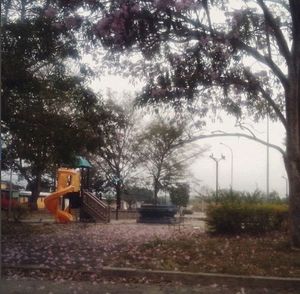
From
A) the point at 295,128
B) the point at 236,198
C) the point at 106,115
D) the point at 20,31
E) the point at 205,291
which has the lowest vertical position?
the point at 205,291

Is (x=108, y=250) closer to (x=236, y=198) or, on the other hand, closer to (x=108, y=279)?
(x=108, y=279)

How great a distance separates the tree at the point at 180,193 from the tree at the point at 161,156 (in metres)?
1.12

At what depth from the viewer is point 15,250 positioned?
38.4ft

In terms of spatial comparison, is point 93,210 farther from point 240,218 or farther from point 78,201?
point 240,218

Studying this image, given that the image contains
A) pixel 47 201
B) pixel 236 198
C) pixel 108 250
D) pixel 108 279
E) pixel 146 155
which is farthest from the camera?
pixel 146 155

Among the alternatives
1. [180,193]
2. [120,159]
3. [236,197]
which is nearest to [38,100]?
[236,197]

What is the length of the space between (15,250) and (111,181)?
3157 cm

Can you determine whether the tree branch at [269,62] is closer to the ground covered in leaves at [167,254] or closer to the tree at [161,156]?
the ground covered in leaves at [167,254]

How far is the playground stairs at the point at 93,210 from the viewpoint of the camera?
2452 cm

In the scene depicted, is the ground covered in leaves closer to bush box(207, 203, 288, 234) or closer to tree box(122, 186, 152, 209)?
bush box(207, 203, 288, 234)

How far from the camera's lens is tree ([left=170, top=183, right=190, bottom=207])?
154 feet

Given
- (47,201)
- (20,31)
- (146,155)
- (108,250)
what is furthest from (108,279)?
(146,155)

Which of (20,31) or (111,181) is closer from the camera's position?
(20,31)

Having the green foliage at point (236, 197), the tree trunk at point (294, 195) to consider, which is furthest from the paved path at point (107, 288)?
the green foliage at point (236, 197)
